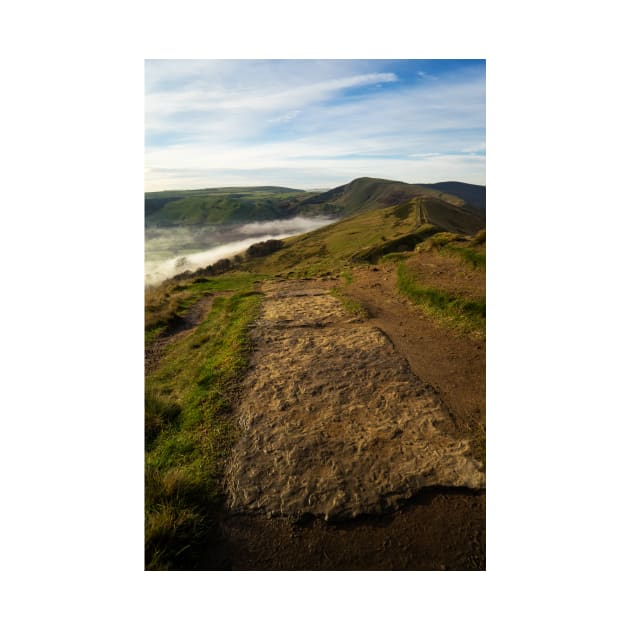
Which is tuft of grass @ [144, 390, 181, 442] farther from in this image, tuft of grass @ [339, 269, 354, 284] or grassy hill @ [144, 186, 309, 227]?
tuft of grass @ [339, 269, 354, 284]

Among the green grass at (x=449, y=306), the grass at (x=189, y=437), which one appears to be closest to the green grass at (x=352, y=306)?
the green grass at (x=449, y=306)

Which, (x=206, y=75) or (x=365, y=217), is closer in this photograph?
(x=206, y=75)

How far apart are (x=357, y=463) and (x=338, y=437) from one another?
0.46 m

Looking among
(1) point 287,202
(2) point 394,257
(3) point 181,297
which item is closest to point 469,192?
(1) point 287,202

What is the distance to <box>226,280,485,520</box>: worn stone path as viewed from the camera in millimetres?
3850

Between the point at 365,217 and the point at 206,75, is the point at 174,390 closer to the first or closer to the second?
the point at 206,75

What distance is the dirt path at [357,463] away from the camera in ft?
11.4

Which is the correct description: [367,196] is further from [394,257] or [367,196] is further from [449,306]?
[394,257]

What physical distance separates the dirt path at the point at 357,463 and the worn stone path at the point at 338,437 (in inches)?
0.5

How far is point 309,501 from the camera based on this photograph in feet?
12.3

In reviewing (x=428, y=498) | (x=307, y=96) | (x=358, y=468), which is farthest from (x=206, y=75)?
(x=428, y=498)

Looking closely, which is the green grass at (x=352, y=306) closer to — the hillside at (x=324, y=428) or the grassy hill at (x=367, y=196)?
the hillside at (x=324, y=428)
